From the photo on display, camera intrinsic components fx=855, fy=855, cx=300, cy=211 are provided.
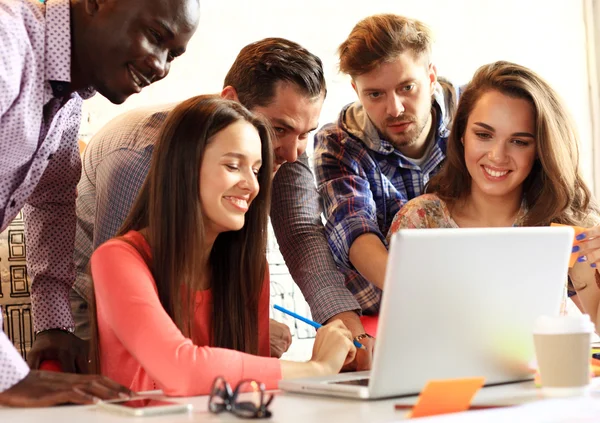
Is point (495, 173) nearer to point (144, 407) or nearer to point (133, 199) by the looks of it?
point (133, 199)

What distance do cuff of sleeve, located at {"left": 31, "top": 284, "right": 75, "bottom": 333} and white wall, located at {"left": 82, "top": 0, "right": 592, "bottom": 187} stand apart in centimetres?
110

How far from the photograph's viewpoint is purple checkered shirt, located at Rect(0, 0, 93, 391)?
1.46m

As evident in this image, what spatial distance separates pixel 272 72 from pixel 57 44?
652 mm

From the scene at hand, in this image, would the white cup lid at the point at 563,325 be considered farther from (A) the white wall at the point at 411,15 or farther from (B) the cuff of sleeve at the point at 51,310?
(A) the white wall at the point at 411,15

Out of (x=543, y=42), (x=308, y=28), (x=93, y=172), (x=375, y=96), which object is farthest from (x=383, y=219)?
(x=543, y=42)

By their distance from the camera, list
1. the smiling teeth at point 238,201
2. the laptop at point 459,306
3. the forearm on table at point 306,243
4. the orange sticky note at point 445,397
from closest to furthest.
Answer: the orange sticky note at point 445,397
the laptop at point 459,306
the smiling teeth at point 238,201
the forearm on table at point 306,243

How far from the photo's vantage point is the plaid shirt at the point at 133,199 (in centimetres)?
195

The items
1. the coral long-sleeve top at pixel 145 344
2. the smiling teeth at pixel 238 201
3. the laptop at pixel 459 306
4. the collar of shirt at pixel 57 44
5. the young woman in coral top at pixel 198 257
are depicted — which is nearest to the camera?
the laptop at pixel 459 306

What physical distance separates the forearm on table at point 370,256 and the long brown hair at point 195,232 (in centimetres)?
44

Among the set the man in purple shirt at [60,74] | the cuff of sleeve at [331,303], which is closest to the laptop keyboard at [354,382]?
the man in purple shirt at [60,74]

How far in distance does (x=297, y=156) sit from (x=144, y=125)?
39 cm

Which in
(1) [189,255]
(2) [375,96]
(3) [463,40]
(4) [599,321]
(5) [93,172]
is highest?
(3) [463,40]

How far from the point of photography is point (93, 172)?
2.13 m

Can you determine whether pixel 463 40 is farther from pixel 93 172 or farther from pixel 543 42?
pixel 93 172
